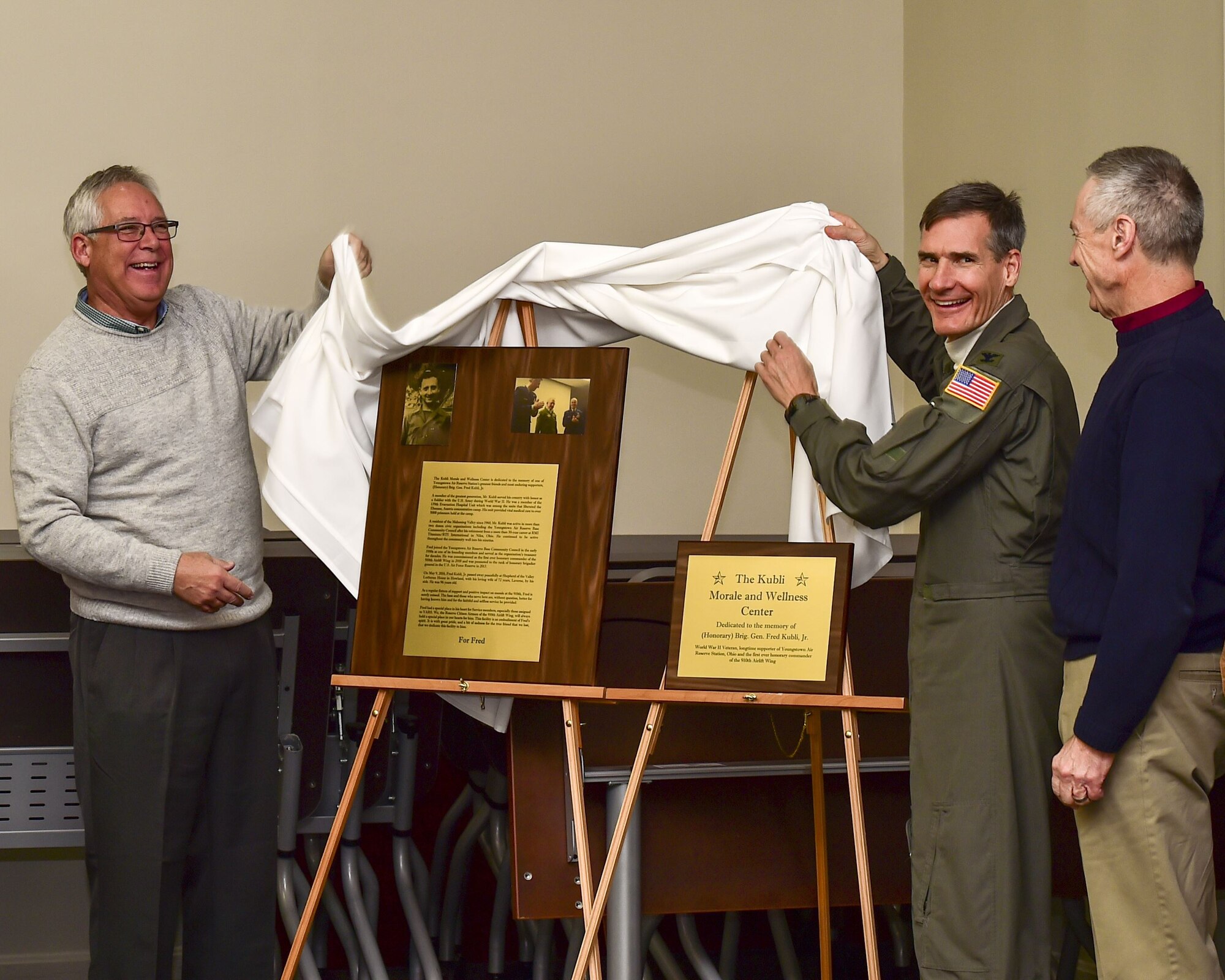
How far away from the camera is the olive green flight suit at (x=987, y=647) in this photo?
5.82ft

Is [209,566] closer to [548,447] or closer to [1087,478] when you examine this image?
[548,447]

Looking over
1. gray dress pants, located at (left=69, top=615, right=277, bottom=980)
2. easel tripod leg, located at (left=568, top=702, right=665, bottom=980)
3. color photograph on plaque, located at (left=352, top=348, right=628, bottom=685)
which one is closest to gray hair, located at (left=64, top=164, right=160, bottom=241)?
color photograph on plaque, located at (left=352, top=348, right=628, bottom=685)

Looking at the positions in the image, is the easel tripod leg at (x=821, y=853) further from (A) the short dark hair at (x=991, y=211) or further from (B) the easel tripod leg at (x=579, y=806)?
(A) the short dark hair at (x=991, y=211)

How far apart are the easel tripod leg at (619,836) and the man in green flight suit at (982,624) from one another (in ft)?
1.34

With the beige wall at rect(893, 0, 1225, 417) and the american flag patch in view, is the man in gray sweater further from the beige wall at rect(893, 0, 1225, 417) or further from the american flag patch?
the beige wall at rect(893, 0, 1225, 417)

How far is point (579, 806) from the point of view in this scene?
199cm

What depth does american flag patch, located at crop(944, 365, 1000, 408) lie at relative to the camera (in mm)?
1779

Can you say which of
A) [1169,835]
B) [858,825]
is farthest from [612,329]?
[1169,835]

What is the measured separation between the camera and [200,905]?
229cm

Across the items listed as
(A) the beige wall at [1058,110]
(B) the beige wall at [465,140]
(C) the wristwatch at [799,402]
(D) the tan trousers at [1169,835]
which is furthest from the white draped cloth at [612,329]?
(B) the beige wall at [465,140]

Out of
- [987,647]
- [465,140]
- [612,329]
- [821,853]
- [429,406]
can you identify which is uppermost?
[465,140]

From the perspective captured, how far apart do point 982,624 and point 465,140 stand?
2.42 m

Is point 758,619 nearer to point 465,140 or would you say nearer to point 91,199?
point 91,199

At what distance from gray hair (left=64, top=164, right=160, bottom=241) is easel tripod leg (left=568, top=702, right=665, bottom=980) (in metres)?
1.30
